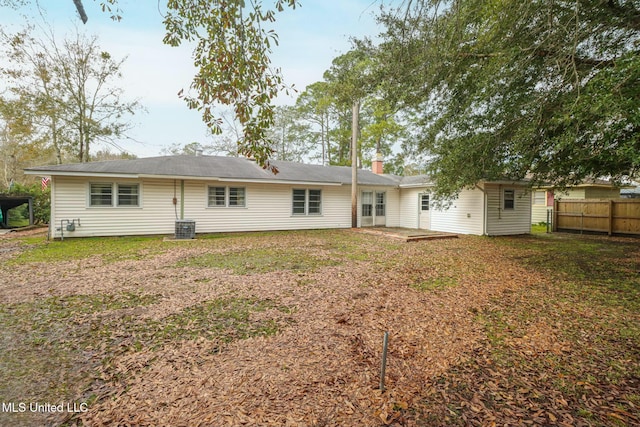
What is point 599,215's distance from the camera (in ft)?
44.6

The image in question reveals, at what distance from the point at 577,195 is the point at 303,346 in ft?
69.5

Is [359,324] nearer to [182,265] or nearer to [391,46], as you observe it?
[182,265]

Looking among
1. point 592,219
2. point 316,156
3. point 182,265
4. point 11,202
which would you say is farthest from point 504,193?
point 11,202

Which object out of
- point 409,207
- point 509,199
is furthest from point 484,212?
point 409,207

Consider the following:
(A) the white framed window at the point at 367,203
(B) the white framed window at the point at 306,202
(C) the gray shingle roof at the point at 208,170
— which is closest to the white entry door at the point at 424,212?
(C) the gray shingle roof at the point at 208,170

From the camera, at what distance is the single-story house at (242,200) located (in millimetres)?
10773

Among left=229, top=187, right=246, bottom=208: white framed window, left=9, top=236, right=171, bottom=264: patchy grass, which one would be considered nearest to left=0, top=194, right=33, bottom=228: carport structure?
left=9, top=236, right=171, bottom=264: patchy grass

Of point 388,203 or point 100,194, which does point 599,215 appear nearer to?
point 388,203

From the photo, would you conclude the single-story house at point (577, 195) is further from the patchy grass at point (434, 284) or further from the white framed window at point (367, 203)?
the patchy grass at point (434, 284)

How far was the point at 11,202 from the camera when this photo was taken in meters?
13.9

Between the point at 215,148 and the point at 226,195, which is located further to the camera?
the point at 215,148

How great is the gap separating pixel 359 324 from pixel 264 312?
133cm

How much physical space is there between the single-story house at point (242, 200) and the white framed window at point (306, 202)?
2.0 inches

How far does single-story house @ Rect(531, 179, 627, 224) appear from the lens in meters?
16.8
